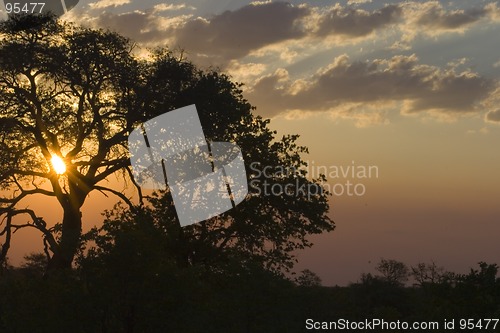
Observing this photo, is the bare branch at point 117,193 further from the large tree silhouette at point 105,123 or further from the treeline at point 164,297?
the treeline at point 164,297

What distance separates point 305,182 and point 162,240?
71.6 feet

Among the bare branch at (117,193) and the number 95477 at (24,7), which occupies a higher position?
the number 95477 at (24,7)

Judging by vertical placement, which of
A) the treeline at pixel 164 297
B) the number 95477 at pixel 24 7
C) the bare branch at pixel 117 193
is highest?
the number 95477 at pixel 24 7

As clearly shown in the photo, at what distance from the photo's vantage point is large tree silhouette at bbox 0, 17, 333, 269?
47.4 metres

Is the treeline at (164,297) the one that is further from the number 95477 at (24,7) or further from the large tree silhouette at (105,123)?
the number 95477 at (24,7)

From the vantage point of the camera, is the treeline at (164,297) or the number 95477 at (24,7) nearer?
the treeline at (164,297)

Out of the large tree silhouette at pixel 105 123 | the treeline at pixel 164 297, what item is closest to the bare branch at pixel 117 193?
the large tree silhouette at pixel 105 123

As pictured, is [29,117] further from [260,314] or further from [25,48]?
[260,314]

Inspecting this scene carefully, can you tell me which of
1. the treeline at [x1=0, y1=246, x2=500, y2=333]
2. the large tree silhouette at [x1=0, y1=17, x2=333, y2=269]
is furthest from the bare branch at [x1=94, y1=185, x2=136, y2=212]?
the treeline at [x1=0, y1=246, x2=500, y2=333]

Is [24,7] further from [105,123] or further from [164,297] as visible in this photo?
[164,297]

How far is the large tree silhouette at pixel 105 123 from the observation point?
47.4 metres

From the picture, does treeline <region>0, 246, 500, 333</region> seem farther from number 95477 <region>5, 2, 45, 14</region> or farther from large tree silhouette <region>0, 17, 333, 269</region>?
number 95477 <region>5, 2, 45, 14</region>

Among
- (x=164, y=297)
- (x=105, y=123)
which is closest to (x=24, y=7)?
(x=105, y=123)

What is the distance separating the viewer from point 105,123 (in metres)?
53.7
